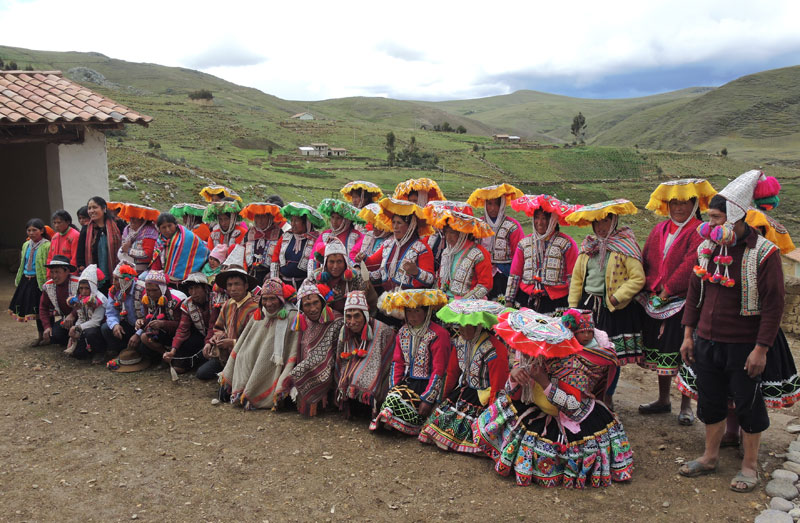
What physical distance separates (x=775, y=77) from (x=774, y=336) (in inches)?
4556

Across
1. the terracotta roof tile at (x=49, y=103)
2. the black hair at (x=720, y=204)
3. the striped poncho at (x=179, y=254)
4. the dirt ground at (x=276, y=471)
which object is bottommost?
the dirt ground at (x=276, y=471)

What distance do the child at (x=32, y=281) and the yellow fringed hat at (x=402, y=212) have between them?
444cm

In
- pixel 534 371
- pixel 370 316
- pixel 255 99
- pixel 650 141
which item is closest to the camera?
pixel 534 371

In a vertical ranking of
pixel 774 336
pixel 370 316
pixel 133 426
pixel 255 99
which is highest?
pixel 255 99

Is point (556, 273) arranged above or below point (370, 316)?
above

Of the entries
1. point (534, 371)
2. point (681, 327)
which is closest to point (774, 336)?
point (681, 327)

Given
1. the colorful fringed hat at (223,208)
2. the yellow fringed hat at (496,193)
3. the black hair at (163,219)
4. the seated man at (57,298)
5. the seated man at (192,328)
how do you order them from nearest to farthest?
the yellow fringed hat at (496,193), the seated man at (192,328), the black hair at (163,219), the seated man at (57,298), the colorful fringed hat at (223,208)

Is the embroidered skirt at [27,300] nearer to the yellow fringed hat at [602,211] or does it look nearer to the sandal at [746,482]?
the yellow fringed hat at [602,211]

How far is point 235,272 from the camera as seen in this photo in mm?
5449

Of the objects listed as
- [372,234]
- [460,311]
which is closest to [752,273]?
[460,311]

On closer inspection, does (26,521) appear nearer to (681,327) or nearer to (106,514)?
(106,514)

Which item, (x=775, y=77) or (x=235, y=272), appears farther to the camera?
(x=775, y=77)

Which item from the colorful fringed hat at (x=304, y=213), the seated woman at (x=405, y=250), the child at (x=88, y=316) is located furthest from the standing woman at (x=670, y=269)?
the child at (x=88, y=316)

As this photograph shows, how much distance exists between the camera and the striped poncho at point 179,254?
6.31 meters
